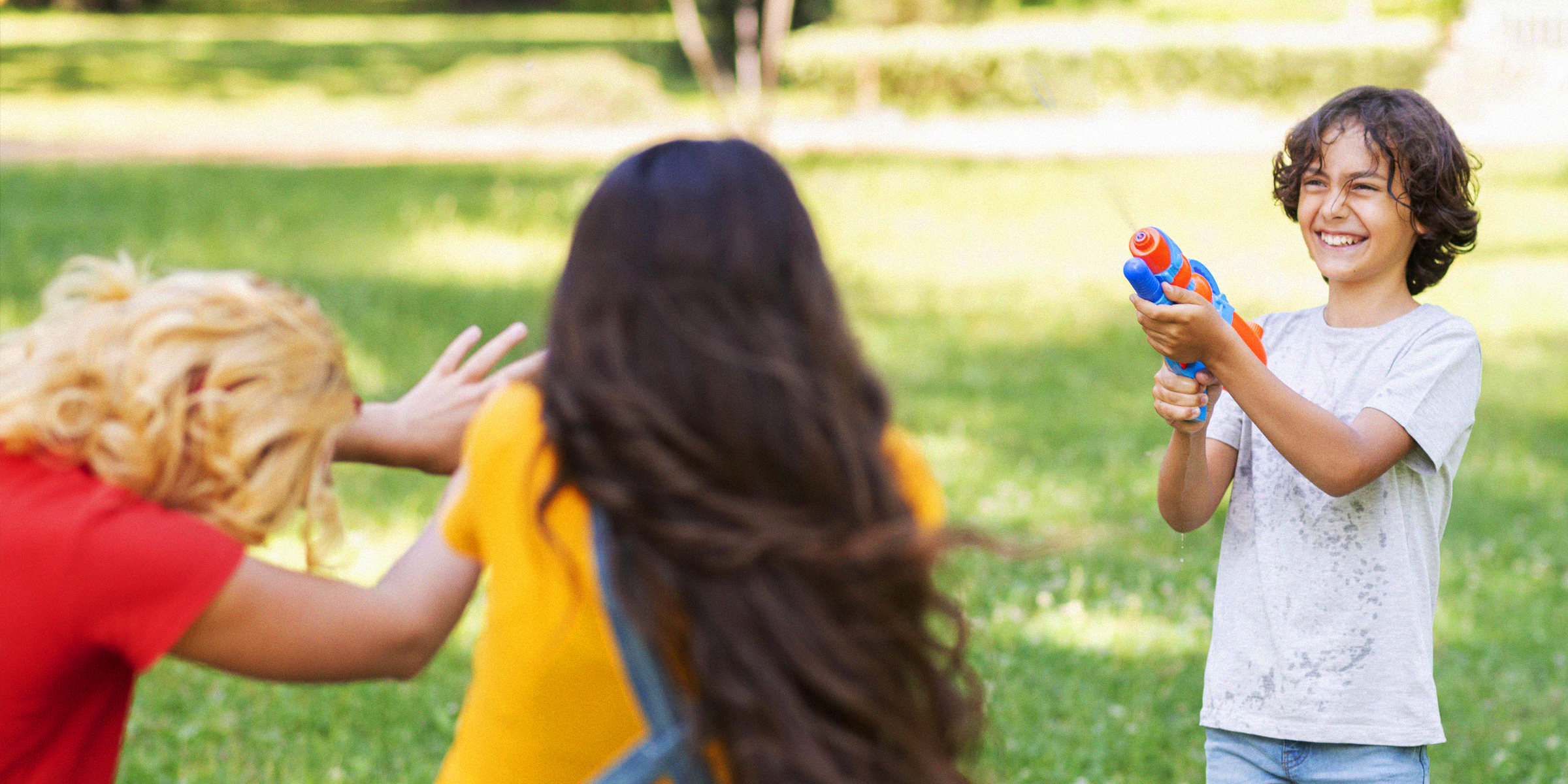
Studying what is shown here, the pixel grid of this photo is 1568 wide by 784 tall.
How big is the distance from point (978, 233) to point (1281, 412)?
10092 mm

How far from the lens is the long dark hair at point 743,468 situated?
1381 mm

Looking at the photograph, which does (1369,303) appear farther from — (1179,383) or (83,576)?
(83,576)

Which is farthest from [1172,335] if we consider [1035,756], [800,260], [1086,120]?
[1086,120]

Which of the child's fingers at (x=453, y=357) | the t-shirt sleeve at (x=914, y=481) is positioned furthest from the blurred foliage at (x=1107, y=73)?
the t-shirt sleeve at (x=914, y=481)

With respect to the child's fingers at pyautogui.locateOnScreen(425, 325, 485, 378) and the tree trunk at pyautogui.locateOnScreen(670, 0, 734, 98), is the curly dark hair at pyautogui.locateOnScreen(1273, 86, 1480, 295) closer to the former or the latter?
the child's fingers at pyautogui.locateOnScreen(425, 325, 485, 378)

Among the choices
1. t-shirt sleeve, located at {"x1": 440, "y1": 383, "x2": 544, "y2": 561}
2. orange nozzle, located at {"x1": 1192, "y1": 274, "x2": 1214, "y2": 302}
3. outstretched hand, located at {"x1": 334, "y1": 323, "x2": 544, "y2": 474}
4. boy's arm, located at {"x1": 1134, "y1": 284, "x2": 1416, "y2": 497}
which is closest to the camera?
t-shirt sleeve, located at {"x1": 440, "y1": 383, "x2": 544, "y2": 561}

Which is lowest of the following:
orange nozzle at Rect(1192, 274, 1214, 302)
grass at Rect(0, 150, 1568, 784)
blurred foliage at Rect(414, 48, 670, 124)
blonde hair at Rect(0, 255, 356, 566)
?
blurred foliage at Rect(414, 48, 670, 124)

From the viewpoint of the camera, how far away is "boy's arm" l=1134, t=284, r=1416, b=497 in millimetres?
1958

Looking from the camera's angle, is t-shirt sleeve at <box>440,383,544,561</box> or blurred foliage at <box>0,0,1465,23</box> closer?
t-shirt sleeve at <box>440,383,544,561</box>

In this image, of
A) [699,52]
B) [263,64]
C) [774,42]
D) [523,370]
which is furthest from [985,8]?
[523,370]

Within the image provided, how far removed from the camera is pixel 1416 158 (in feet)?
7.16

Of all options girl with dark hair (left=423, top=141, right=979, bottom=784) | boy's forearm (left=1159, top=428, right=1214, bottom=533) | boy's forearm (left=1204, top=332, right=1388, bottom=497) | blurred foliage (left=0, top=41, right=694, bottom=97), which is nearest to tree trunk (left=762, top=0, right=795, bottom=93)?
blurred foliage (left=0, top=41, right=694, bottom=97)

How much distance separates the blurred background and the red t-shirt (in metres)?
0.37

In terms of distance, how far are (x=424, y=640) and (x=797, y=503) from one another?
49cm
